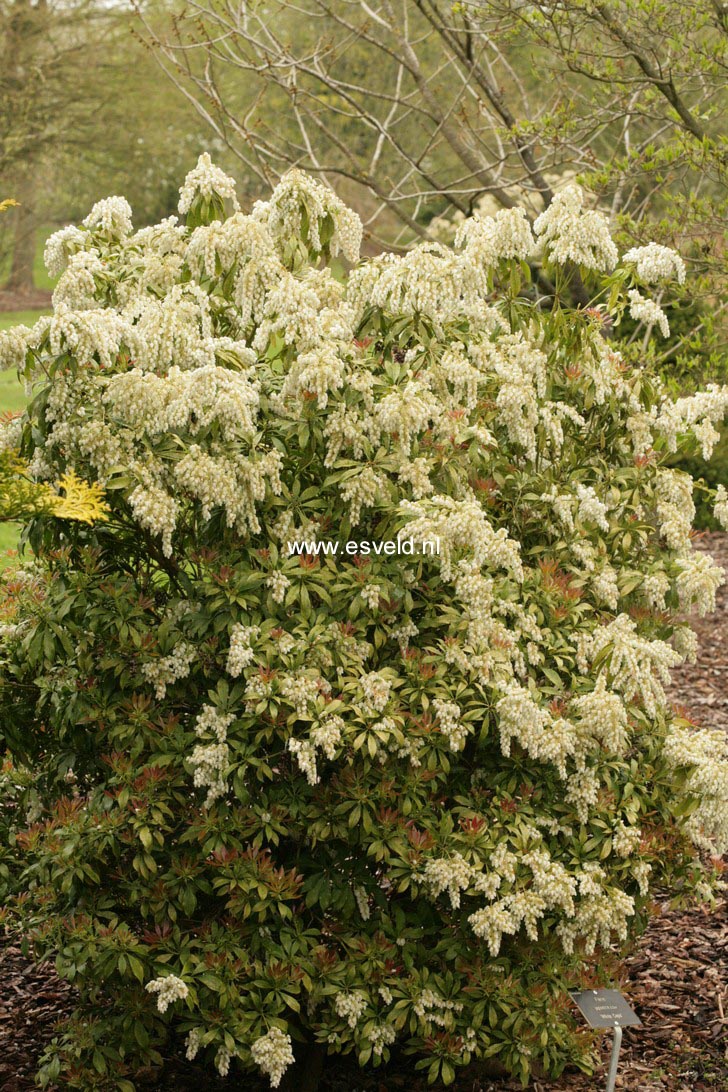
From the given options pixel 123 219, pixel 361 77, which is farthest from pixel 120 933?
pixel 361 77

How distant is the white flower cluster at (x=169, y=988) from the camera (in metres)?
3.24

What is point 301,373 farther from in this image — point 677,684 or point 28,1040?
point 677,684

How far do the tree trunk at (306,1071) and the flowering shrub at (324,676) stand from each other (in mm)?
51

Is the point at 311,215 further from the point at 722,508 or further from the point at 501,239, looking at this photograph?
the point at 722,508

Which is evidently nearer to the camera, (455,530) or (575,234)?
(455,530)

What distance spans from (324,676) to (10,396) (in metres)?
12.5

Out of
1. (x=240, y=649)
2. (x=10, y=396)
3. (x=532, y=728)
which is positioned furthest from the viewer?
(x=10, y=396)

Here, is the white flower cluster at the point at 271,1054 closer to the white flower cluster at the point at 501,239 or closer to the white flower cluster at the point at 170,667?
the white flower cluster at the point at 170,667

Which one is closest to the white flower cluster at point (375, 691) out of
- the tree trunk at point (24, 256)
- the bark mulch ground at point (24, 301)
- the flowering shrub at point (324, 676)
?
the flowering shrub at point (324, 676)

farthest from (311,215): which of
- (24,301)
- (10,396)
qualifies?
(24,301)

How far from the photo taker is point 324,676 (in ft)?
11.1

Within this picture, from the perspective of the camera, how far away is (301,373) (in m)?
3.38

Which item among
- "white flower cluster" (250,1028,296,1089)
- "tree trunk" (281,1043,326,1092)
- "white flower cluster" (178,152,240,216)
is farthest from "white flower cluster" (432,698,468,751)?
"white flower cluster" (178,152,240,216)

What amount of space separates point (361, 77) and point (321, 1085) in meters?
20.1
